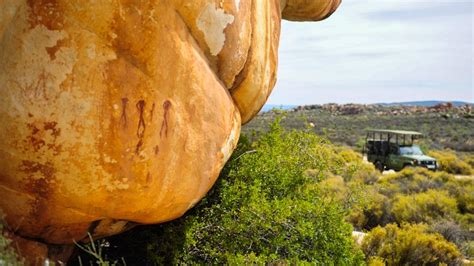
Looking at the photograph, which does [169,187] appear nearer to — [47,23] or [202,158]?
[202,158]

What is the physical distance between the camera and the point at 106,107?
3426 millimetres

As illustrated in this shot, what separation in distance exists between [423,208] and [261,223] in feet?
21.4

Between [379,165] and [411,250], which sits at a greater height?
[411,250]

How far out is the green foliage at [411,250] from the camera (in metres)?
8.07

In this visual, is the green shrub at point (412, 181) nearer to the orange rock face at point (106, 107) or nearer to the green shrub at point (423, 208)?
the green shrub at point (423, 208)

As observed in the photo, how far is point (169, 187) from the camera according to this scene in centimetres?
381

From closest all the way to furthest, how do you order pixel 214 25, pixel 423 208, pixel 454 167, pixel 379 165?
pixel 214 25, pixel 423 208, pixel 379 165, pixel 454 167

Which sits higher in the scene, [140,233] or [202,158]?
[202,158]

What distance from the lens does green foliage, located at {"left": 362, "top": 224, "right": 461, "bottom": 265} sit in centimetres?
807

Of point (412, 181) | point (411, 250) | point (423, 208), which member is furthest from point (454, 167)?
point (411, 250)

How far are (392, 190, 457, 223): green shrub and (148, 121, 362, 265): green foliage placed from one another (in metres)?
4.55

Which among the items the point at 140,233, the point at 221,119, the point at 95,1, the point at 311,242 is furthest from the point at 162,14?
the point at 311,242

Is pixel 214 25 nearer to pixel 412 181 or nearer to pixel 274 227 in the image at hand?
pixel 274 227

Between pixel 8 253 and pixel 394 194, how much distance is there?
11.1 meters
